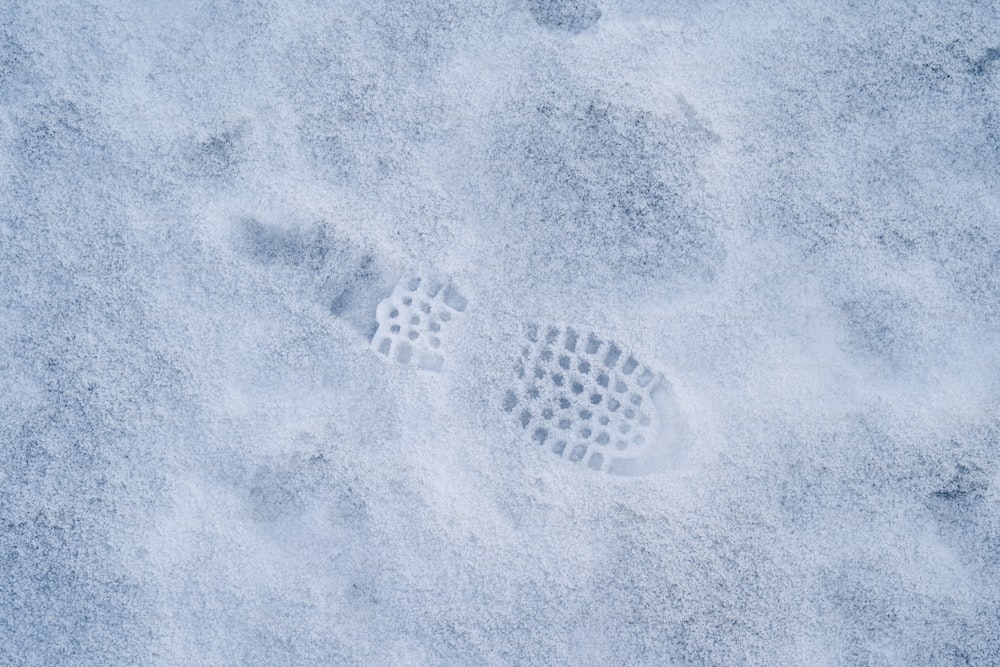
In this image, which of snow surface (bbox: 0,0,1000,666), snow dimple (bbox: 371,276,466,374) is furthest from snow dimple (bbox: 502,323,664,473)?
snow dimple (bbox: 371,276,466,374)

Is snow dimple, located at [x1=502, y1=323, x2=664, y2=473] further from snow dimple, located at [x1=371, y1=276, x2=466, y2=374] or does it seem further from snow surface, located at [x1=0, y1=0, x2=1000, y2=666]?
snow dimple, located at [x1=371, y1=276, x2=466, y2=374]

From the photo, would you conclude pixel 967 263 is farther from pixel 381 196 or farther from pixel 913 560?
pixel 381 196

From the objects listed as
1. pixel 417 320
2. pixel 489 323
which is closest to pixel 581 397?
pixel 489 323

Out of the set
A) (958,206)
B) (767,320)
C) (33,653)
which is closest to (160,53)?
(33,653)

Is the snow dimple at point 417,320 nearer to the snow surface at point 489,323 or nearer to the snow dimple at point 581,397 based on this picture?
the snow surface at point 489,323

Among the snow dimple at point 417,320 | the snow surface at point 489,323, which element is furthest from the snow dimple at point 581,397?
the snow dimple at point 417,320
